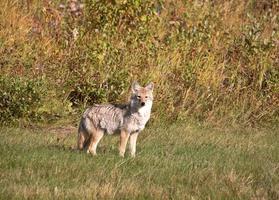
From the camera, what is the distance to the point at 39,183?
9555 millimetres

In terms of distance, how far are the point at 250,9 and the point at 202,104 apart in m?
6.34

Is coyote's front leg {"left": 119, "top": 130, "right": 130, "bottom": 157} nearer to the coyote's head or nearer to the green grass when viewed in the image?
the green grass

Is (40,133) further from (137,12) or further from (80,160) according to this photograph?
(137,12)

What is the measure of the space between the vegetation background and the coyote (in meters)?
0.31

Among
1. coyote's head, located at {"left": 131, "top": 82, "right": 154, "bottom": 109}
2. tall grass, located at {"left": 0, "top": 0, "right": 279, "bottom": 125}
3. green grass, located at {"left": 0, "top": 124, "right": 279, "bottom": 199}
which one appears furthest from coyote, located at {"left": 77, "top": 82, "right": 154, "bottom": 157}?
tall grass, located at {"left": 0, "top": 0, "right": 279, "bottom": 125}

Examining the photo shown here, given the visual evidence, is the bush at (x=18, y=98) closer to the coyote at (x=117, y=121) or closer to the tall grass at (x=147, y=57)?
the tall grass at (x=147, y=57)

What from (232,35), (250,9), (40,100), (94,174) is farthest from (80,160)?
(250,9)

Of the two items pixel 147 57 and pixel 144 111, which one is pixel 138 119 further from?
pixel 147 57

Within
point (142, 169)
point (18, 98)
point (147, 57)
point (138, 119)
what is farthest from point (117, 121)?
point (147, 57)

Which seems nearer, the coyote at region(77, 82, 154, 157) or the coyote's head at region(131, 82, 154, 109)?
the coyote at region(77, 82, 154, 157)

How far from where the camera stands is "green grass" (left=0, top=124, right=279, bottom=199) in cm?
936

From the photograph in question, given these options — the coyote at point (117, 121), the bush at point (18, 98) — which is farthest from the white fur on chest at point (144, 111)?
the bush at point (18, 98)

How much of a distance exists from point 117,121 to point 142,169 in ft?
5.79

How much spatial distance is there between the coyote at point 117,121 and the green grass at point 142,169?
0.97 feet
